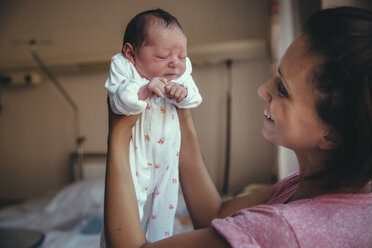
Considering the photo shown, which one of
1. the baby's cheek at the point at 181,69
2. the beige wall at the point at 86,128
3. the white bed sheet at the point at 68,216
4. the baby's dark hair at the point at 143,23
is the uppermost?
the baby's dark hair at the point at 143,23

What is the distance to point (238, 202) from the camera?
2.35 ft

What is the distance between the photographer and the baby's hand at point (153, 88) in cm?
47

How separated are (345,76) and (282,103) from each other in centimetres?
11

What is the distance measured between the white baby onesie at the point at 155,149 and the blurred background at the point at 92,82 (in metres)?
1.22

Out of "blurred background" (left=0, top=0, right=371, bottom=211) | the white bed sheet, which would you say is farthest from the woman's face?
"blurred background" (left=0, top=0, right=371, bottom=211)

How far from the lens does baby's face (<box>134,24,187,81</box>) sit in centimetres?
51

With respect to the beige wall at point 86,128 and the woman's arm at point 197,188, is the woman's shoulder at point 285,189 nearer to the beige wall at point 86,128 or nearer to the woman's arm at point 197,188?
the woman's arm at point 197,188

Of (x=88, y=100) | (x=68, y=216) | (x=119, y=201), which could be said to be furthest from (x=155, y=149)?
(x=88, y=100)

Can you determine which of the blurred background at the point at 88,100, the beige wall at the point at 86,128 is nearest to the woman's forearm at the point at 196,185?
the blurred background at the point at 88,100

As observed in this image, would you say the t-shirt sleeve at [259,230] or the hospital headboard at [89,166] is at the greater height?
the t-shirt sleeve at [259,230]

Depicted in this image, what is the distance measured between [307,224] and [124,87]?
37 cm

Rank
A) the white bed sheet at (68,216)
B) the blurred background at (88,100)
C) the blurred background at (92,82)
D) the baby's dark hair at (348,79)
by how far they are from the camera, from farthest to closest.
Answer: the blurred background at (92,82) < the blurred background at (88,100) < the white bed sheet at (68,216) < the baby's dark hair at (348,79)

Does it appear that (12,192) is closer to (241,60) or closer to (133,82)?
(241,60)

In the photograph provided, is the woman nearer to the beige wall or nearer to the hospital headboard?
the beige wall
